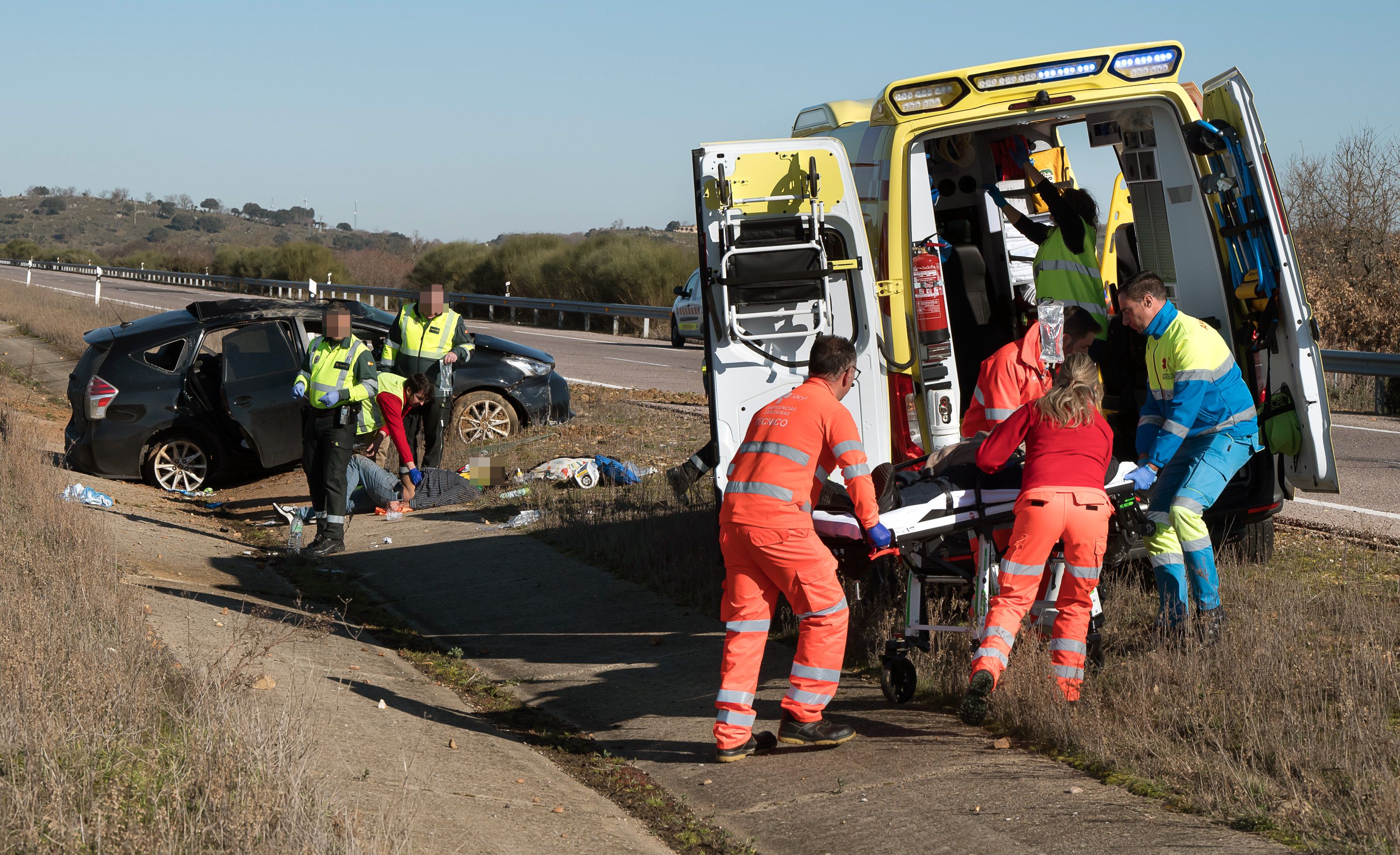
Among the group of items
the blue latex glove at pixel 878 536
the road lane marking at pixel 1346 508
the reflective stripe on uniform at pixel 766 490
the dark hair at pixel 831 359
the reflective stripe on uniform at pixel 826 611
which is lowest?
the road lane marking at pixel 1346 508

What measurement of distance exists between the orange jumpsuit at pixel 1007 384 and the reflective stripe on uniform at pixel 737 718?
2135 millimetres

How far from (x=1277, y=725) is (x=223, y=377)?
932 centimetres

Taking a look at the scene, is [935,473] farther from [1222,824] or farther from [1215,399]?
[1222,824]

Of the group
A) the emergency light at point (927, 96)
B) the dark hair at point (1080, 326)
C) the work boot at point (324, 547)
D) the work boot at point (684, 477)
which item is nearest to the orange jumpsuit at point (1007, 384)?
the dark hair at point (1080, 326)

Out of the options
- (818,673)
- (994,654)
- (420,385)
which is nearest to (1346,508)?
(994,654)

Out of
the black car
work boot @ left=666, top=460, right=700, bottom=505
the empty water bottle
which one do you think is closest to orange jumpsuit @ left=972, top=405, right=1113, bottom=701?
work boot @ left=666, top=460, right=700, bottom=505

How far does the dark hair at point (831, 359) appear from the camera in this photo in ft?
16.4

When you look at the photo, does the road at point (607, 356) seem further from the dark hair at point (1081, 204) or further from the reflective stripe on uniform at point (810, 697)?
the reflective stripe on uniform at point (810, 697)

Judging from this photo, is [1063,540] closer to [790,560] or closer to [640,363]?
[790,560]

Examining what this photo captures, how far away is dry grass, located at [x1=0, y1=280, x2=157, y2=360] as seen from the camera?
1010 inches

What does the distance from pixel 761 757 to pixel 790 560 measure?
84 centimetres

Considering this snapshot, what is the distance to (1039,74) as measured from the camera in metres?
5.91

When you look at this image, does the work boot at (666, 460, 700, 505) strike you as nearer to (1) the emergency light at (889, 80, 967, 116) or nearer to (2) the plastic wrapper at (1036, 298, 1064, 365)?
(2) the plastic wrapper at (1036, 298, 1064, 365)

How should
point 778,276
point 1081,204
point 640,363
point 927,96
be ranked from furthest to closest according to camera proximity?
point 640,363 < point 1081,204 < point 778,276 < point 927,96
